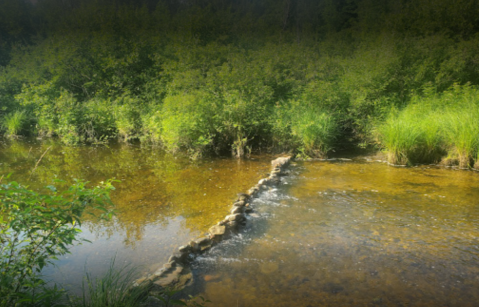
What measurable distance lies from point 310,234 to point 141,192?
3.17 metres

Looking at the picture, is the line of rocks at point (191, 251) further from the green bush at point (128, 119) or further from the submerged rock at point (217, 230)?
the green bush at point (128, 119)

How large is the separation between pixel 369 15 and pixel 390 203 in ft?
71.6

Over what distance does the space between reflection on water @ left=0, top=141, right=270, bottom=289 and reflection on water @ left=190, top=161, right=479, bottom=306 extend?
0.76 metres

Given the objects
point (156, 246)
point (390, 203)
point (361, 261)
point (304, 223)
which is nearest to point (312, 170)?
point (390, 203)

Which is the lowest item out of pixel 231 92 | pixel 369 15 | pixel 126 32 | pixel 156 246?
pixel 156 246

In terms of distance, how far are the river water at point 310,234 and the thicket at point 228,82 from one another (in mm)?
1685

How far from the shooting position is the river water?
9.50ft

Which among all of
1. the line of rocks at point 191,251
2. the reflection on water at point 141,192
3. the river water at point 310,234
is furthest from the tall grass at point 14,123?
the line of rocks at point 191,251

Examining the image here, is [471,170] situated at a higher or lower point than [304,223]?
higher

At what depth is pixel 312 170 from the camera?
7.02 metres

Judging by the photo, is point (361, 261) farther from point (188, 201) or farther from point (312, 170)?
point (312, 170)

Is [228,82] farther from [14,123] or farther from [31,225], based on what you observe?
[31,225]

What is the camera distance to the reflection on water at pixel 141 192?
3.57 m

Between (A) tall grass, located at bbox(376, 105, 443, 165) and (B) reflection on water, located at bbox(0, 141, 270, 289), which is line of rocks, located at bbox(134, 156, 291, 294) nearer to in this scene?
(B) reflection on water, located at bbox(0, 141, 270, 289)
